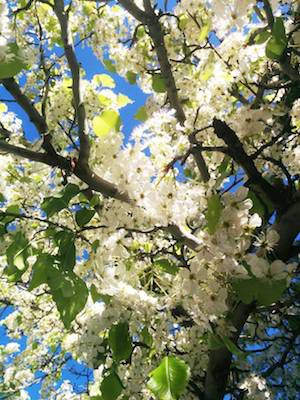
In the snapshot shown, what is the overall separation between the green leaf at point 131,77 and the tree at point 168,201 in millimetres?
31

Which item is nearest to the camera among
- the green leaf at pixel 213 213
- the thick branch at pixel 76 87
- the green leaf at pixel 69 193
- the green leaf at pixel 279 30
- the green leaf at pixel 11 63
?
the green leaf at pixel 11 63

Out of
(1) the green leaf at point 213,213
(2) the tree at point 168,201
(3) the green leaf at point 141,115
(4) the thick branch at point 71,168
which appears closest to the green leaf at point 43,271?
(2) the tree at point 168,201

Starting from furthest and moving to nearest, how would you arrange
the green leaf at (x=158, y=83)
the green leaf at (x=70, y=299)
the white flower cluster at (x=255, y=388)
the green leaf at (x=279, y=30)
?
the white flower cluster at (x=255, y=388) < the green leaf at (x=158, y=83) < the green leaf at (x=279, y=30) < the green leaf at (x=70, y=299)

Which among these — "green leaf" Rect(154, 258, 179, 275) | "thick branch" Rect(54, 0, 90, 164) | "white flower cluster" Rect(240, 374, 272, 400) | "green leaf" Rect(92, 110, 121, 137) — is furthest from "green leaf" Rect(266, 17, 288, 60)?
"white flower cluster" Rect(240, 374, 272, 400)

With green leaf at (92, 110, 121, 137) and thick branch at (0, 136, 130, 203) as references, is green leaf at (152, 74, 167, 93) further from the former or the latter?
green leaf at (92, 110, 121, 137)

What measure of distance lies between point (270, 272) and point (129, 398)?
7.30ft

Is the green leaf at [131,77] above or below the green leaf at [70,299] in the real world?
above

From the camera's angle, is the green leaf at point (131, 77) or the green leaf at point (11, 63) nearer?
the green leaf at point (11, 63)

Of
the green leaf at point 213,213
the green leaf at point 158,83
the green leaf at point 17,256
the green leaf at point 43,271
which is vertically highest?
the green leaf at point 158,83

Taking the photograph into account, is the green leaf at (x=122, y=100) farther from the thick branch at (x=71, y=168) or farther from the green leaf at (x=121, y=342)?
the green leaf at (x=121, y=342)

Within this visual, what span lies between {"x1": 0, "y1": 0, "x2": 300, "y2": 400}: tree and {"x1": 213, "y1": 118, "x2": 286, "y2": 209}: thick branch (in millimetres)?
10

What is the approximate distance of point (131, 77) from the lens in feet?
13.7

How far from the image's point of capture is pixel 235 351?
81.8 inches

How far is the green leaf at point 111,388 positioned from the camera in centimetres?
255
